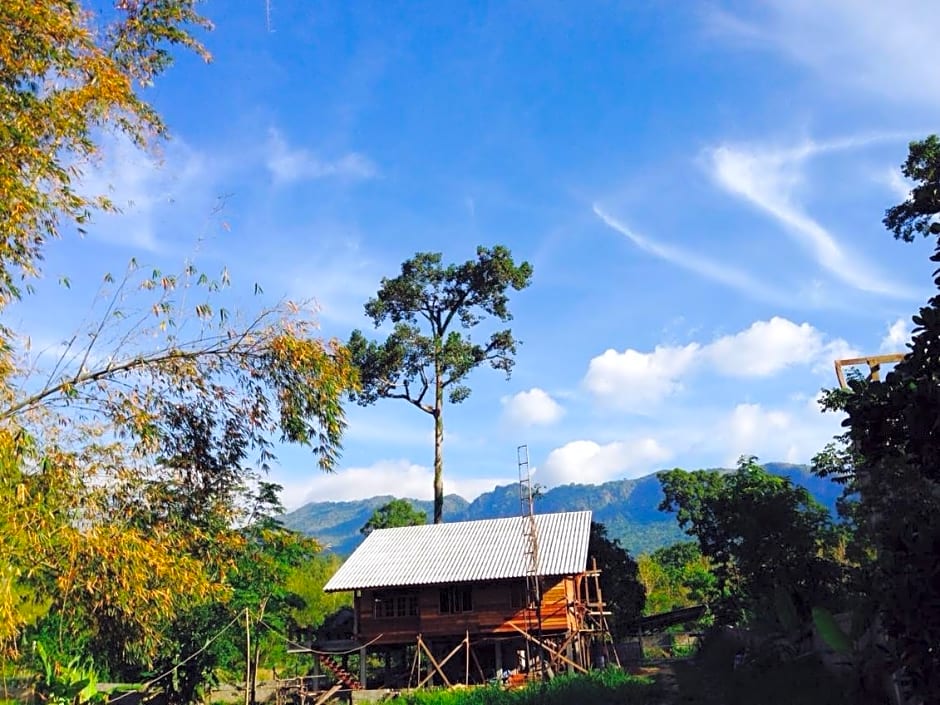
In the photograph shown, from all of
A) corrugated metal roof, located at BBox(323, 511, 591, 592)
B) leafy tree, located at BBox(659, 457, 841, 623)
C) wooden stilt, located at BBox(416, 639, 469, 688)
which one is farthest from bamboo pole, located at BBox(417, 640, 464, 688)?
leafy tree, located at BBox(659, 457, 841, 623)

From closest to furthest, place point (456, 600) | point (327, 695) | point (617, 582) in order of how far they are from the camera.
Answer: point (327, 695)
point (456, 600)
point (617, 582)

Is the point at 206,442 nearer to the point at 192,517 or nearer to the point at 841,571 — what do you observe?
the point at 192,517

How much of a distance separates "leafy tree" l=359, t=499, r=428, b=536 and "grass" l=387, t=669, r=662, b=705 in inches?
776

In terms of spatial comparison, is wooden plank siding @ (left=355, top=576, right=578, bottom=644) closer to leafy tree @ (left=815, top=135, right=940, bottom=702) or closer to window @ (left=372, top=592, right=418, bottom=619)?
window @ (left=372, top=592, right=418, bottom=619)

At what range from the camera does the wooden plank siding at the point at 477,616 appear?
2597 centimetres

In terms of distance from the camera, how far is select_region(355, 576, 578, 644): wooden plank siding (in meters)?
26.0

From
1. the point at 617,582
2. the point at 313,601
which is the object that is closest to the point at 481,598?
the point at 617,582

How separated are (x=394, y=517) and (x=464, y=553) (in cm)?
1541

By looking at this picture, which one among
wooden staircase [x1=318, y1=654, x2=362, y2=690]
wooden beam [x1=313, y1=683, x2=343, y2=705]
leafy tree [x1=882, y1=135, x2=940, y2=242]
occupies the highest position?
leafy tree [x1=882, y1=135, x2=940, y2=242]

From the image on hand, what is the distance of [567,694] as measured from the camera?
1897 cm

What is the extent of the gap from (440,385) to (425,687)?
45.6ft

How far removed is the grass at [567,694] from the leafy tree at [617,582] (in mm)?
11750

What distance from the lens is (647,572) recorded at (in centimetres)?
6438

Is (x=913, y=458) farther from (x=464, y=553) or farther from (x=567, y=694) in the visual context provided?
(x=464, y=553)
